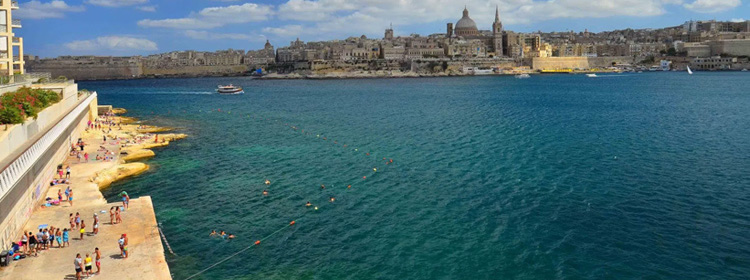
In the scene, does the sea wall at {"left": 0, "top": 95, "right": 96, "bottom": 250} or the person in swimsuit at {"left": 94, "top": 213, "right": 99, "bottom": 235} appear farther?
the person in swimsuit at {"left": 94, "top": 213, "right": 99, "bottom": 235}

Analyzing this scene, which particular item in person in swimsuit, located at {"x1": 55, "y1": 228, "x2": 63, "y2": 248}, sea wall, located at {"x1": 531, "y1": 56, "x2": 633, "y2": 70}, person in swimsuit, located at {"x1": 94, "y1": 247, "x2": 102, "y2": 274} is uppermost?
sea wall, located at {"x1": 531, "y1": 56, "x2": 633, "y2": 70}

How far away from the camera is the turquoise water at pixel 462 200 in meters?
12.9

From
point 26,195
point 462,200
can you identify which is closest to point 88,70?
point 26,195

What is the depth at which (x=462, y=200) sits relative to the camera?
698 inches

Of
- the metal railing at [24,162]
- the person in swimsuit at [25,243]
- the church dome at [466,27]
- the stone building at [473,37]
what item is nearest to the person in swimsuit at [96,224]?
the person in swimsuit at [25,243]

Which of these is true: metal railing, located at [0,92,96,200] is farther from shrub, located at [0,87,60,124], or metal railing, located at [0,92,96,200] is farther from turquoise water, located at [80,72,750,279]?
turquoise water, located at [80,72,750,279]

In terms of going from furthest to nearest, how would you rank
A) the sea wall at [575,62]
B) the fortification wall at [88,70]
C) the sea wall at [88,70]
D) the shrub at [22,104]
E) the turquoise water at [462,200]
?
the sea wall at [575,62] → the sea wall at [88,70] → the fortification wall at [88,70] → the shrub at [22,104] → the turquoise water at [462,200]

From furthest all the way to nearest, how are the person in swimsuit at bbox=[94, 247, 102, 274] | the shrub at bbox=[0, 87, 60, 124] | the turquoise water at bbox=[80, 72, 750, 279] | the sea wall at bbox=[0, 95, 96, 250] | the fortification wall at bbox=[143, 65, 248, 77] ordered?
1. the fortification wall at bbox=[143, 65, 248, 77]
2. the shrub at bbox=[0, 87, 60, 124]
3. the turquoise water at bbox=[80, 72, 750, 279]
4. the sea wall at bbox=[0, 95, 96, 250]
5. the person in swimsuit at bbox=[94, 247, 102, 274]

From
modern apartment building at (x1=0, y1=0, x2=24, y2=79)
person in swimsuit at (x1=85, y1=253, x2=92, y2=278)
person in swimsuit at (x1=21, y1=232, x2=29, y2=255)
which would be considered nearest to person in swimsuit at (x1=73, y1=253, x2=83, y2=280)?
person in swimsuit at (x1=85, y1=253, x2=92, y2=278)

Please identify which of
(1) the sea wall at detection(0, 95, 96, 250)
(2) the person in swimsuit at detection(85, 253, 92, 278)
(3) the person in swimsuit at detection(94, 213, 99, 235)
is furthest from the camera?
(3) the person in swimsuit at detection(94, 213, 99, 235)

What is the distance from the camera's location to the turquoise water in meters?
12.9

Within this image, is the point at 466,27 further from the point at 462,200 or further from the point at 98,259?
the point at 98,259

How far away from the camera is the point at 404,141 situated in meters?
29.5

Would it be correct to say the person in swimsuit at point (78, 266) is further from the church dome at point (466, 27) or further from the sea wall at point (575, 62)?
the church dome at point (466, 27)
